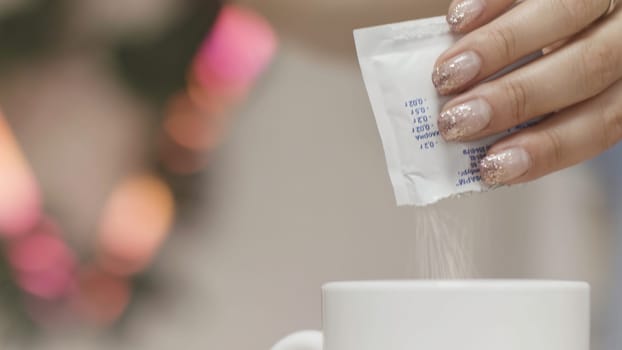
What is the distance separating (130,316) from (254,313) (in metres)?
0.15

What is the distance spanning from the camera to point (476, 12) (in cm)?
45

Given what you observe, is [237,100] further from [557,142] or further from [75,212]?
[557,142]

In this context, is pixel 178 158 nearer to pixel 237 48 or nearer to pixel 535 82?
pixel 237 48

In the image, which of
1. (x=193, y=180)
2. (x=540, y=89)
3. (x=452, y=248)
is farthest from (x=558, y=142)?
(x=193, y=180)

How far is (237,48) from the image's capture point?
87 centimetres

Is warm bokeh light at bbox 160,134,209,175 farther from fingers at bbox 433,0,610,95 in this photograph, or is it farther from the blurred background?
fingers at bbox 433,0,610,95

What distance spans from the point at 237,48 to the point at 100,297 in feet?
1.12

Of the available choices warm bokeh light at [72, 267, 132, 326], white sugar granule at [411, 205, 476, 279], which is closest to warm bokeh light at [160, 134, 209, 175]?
warm bokeh light at [72, 267, 132, 326]

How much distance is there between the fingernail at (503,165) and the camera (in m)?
0.43

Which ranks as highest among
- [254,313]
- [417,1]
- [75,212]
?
[417,1]

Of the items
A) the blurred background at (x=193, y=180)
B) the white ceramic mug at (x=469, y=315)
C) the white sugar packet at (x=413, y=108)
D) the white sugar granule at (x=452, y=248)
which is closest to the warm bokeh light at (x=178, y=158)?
the blurred background at (x=193, y=180)

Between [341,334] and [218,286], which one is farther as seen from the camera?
[218,286]

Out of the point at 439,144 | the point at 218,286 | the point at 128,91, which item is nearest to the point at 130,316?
the point at 218,286

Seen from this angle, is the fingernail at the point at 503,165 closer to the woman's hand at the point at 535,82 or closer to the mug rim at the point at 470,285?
the woman's hand at the point at 535,82
